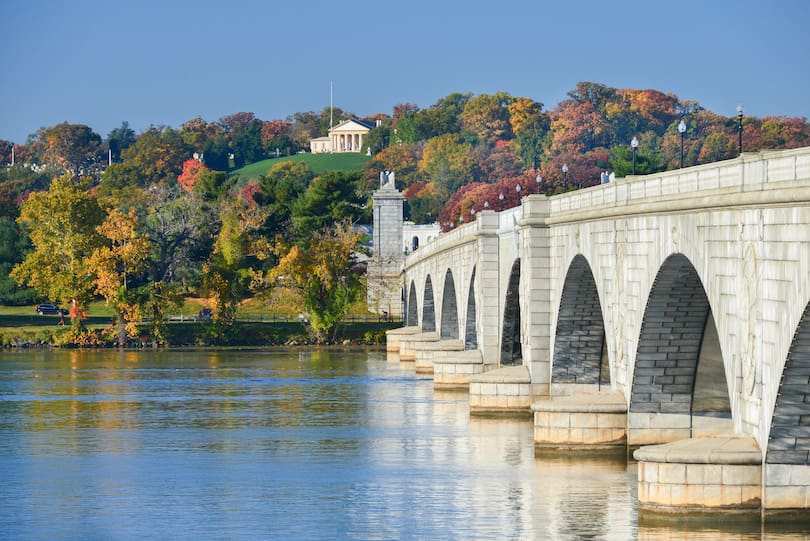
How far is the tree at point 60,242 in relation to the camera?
118938 mm

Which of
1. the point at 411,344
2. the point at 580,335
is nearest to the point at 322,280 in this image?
the point at 411,344

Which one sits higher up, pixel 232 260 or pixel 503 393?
pixel 232 260

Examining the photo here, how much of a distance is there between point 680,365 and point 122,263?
82439 millimetres

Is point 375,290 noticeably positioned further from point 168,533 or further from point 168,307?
point 168,533

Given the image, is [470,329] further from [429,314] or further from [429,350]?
[429,314]

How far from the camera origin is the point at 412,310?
126125 millimetres

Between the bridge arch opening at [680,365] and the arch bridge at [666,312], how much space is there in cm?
4

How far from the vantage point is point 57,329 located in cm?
12019

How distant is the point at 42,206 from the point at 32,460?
239ft

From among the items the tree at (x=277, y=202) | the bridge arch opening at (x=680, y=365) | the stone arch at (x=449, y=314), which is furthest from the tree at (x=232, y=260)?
the bridge arch opening at (x=680, y=365)

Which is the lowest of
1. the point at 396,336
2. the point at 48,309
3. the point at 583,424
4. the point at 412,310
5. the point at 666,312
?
the point at 583,424

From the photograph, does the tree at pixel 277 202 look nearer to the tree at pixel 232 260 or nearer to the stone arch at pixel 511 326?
the tree at pixel 232 260

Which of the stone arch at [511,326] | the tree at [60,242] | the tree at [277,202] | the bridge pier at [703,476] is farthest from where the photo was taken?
the tree at [277,202]

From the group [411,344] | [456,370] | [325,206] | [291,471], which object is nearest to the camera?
[291,471]
